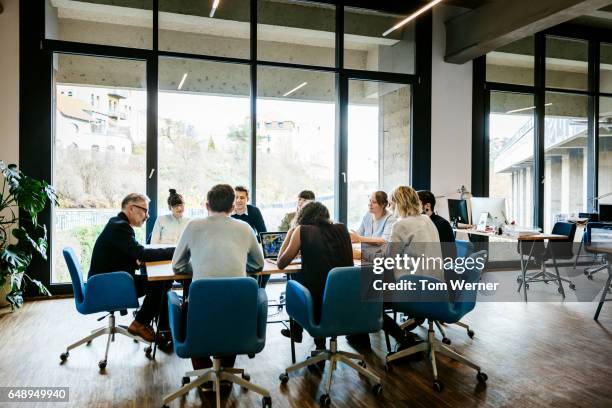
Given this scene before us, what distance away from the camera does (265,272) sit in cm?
329

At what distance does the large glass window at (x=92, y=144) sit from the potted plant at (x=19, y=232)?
399mm

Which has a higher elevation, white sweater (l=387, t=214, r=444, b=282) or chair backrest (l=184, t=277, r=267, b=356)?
white sweater (l=387, t=214, r=444, b=282)

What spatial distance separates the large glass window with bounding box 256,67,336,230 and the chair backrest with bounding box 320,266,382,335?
3.34 m

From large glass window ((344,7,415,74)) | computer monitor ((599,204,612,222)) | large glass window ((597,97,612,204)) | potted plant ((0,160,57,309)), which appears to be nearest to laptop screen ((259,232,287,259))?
potted plant ((0,160,57,309))

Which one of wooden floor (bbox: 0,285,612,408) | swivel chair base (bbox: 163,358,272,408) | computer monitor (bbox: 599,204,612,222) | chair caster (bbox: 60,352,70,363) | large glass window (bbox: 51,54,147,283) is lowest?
wooden floor (bbox: 0,285,612,408)

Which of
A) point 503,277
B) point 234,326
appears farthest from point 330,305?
point 503,277

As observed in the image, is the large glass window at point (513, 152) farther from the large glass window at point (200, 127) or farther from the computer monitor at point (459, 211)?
the large glass window at point (200, 127)

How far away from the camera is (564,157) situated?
26.1 feet

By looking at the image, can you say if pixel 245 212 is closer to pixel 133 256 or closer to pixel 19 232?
pixel 133 256

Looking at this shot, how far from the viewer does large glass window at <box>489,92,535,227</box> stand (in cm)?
742

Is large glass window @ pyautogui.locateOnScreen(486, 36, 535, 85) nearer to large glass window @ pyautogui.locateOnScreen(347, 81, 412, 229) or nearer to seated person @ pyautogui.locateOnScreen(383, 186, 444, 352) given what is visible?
large glass window @ pyautogui.locateOnScreen(347, 81, 412, 229)

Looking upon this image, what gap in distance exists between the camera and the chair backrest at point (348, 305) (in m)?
2.77

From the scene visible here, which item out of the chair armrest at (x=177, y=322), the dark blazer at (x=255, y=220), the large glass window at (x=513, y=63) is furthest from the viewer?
the large glass window at (x=513, y=63)

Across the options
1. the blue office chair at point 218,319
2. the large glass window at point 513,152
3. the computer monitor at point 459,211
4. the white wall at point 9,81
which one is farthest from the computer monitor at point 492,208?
the white wall at point 9,81
